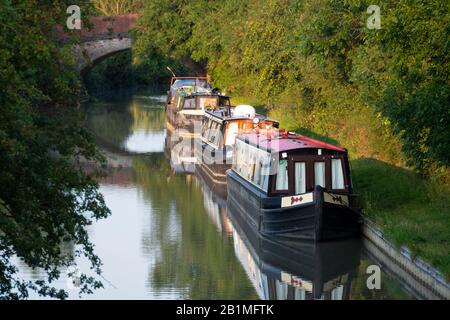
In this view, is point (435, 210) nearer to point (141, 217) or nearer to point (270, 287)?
point (270, 287)

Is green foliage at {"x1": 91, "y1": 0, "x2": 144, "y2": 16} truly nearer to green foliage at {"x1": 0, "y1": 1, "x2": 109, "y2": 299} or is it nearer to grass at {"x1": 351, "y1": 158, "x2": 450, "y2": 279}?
grass at {"x1": 351, "y1": 158, "x2": 450, "y2": 279}

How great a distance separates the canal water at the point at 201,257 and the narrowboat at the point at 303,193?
27 cm

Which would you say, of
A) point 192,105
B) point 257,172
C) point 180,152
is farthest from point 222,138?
point 192,105

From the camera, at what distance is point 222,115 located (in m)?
28.7

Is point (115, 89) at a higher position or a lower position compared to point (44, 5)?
lower

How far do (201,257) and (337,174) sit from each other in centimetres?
280

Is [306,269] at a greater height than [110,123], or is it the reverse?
[306,269]

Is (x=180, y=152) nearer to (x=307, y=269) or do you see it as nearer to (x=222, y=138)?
(x=222, y=138)

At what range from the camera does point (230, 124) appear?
87.5 ft

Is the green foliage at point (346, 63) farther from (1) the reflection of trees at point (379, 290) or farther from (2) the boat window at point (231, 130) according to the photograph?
(2) the boat window at point (231, 130)

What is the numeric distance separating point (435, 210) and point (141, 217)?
7.16 m

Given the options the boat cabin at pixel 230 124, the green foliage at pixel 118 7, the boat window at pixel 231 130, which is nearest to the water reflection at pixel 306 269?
the boat cabin at pixel 230 124

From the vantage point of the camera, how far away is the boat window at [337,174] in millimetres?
17938
